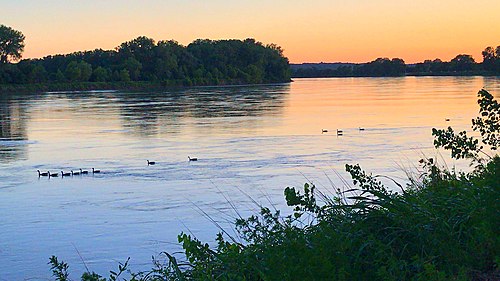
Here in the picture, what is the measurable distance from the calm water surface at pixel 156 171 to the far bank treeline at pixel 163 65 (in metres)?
69.6

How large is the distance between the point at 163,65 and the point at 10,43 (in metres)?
23.9

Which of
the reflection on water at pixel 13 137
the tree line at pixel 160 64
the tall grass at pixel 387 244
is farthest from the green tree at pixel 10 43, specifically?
the tall grass at pixel 387 244

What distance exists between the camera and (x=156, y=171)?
18703 millimetres

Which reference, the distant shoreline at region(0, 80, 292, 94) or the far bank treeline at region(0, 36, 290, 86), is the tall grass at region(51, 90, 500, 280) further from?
the far bank treeline at region(0, 36, 290, 86)

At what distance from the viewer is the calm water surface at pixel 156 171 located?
37.2 ft

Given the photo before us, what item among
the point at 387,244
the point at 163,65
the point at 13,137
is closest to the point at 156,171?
the point at 13,137

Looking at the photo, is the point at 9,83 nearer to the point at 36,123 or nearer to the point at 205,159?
the point at 36,123

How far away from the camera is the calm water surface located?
11.4 metres

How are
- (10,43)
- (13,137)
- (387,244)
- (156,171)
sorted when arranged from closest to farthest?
(387,244)
(156,171)
(13,137)
(10,43)

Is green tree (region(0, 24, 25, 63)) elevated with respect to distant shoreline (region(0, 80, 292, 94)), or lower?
elevated

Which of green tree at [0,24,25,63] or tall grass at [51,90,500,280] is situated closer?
tall grass at [51,90,500,280]

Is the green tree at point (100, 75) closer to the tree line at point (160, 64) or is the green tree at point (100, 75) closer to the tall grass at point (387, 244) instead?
the tree line at point (160, 64)

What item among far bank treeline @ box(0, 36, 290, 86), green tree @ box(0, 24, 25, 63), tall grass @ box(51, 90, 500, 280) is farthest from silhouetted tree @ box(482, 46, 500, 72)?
tall grass @ box(51, 90, 500, 280)

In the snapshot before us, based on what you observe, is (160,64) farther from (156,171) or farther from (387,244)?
(387,244)
